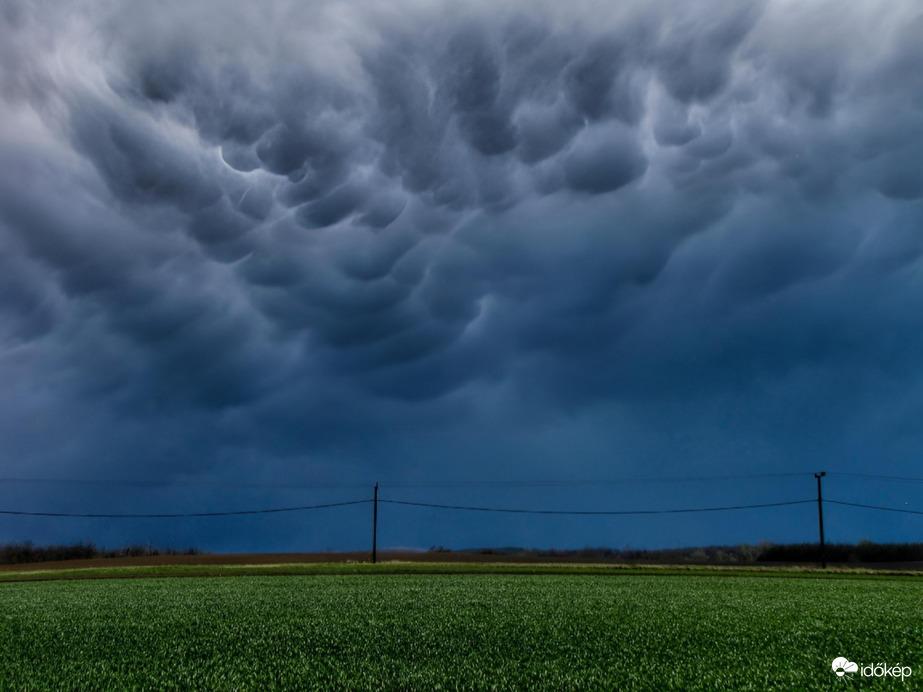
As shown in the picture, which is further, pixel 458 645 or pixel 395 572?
pixel 395 572

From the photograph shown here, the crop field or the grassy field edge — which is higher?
the crop field

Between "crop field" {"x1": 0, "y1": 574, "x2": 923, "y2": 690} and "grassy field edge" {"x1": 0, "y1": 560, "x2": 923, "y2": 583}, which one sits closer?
"crop field" {"x1": 0, "y1": 574, "x2": 923, "y2": 690}

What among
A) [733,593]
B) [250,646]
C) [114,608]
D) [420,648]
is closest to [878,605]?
[733,593]

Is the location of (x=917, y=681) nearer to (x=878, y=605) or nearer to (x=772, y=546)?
(x=878, y=605)

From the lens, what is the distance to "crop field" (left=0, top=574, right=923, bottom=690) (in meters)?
5.11

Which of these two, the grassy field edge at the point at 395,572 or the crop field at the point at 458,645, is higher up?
the crop field at the point at 458,645

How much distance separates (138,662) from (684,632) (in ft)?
18.7

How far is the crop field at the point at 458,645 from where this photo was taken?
16.8 ft

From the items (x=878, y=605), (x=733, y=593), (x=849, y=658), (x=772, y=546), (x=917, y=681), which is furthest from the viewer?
(x=772, y=546)

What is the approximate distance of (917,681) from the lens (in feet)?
16.3

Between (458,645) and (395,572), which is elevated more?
(458,645)

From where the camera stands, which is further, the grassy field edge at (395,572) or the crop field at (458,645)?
the grassy field edge at (395,572)

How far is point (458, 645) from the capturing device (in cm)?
621

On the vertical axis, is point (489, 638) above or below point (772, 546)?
above
